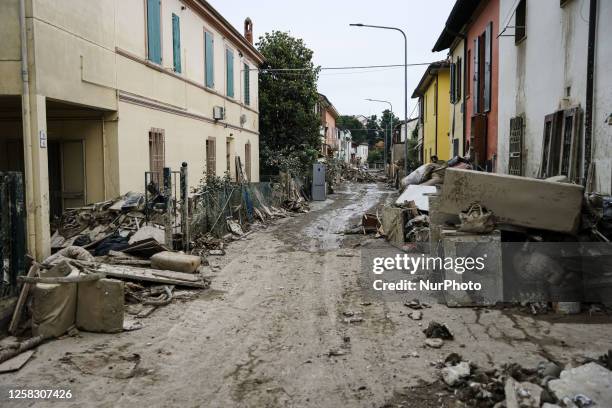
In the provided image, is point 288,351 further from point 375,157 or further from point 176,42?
point 375,157

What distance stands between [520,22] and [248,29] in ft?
54.7

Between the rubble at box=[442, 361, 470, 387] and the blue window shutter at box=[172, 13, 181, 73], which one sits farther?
the blue window shutter at box=[172, 13, 181, 73]

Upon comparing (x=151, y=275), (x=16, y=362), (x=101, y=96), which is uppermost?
(x=101, y=96)

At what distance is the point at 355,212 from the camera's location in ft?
67.1

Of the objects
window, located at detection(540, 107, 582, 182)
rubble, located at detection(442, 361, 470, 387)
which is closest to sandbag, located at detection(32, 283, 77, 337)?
rubble, located at detection(442, 361, 470, 387)

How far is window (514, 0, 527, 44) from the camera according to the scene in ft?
35.6

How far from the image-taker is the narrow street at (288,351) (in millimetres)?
4578

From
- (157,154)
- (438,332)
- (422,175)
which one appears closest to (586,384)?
(438,332)

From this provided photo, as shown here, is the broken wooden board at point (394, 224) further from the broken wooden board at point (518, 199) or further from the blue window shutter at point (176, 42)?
the blue window shutter at point (176, 42)

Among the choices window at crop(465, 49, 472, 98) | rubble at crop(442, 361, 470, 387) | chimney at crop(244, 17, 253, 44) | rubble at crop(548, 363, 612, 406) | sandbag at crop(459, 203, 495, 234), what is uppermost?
chimney at crop(244, 17, 253, 44)

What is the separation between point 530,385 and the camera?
427cm

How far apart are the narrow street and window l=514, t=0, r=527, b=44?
20.7 ft

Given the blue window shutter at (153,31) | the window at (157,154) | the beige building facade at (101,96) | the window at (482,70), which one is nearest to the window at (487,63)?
the window at (482,70)

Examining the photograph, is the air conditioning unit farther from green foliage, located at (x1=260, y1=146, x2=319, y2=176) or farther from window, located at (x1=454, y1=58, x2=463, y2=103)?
window, located at (x1=454, y1=58, x2=463, y2=103)
